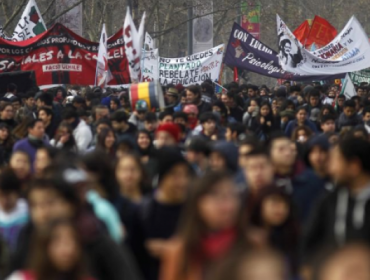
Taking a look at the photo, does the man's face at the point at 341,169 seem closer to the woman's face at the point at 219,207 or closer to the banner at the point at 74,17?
the woman's face at the point at 219,207

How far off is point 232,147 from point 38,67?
11027 millimetres

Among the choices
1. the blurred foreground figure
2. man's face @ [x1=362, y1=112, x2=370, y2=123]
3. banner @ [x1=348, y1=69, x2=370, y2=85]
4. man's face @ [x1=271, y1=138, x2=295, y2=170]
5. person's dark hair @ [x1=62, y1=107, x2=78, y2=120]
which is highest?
the blurred foreground figure

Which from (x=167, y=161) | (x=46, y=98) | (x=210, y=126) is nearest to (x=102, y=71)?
(x=46, y=98)

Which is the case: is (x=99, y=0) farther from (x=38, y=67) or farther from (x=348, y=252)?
(x=348, y=252)

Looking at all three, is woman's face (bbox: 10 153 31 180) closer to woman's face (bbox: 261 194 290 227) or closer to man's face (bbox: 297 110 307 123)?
woman's face (bbox: 261 194 290 227)

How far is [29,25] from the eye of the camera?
2362cm

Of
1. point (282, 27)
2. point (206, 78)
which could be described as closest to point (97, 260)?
point (282, 27)

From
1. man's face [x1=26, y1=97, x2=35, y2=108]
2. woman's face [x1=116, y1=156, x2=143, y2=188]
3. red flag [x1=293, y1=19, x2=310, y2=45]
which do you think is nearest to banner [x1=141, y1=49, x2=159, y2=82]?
red flag [x1=293, y1=19, x2=310, y2=45]

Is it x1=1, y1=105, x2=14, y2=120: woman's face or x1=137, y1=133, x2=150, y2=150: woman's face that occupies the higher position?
x1=137, y1=133, x2=150, y2=150: woman's face

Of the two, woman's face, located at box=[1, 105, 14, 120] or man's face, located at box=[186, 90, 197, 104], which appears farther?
man's face, located at box=[186, 90, 197, 104]

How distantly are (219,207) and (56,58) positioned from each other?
14969mm

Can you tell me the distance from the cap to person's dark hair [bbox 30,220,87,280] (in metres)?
10.00

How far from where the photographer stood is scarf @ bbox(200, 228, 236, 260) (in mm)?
4238

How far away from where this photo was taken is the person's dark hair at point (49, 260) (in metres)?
3.91
